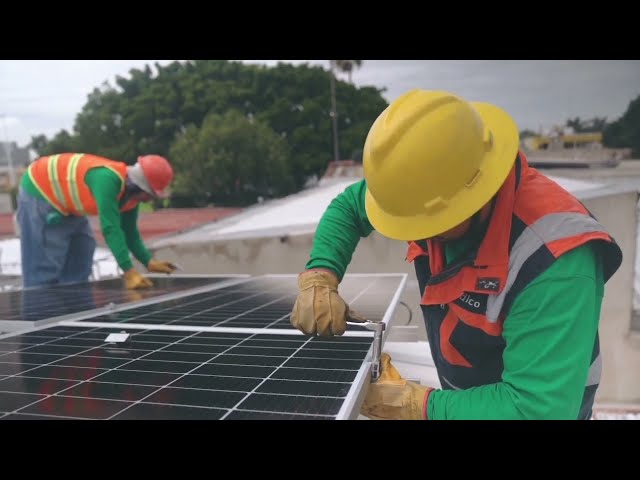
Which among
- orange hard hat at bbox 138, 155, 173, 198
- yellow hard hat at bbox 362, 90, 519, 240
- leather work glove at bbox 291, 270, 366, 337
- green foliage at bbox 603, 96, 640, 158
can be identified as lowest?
leather work glove at bbox 291, 270, 366, 337

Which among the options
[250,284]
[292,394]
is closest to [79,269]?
[250,284]

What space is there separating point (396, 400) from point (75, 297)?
10.3ft

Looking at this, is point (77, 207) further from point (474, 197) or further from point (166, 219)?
point (166, 219)

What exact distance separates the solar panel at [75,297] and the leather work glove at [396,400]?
86.8 inches

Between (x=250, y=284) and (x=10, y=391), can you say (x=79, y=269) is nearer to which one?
(x=250, y=284)

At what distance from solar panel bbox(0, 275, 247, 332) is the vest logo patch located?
2659mm

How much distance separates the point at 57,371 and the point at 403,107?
73.9 inches

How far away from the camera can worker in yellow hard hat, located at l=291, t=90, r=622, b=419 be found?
69.6 inches

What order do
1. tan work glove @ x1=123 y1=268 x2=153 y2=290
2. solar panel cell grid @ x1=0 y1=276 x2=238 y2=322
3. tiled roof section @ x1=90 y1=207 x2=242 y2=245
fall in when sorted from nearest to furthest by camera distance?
solar panel cell grid @ x1=0 y1=276 x2=238 y2=322 → tan work glove @ x1=123 y1=268 x2=153 y2=290 → tiled roof section @ x1=90 y1=207 x2=242 y2=245

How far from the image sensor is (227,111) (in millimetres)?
39906

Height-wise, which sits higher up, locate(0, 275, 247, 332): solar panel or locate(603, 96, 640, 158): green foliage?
locate(603, 96, 640, 158): green foliage

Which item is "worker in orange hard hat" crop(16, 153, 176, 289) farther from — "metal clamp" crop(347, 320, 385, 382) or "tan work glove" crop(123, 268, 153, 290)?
"metal clamp" crop(347, 320, 385, 382)

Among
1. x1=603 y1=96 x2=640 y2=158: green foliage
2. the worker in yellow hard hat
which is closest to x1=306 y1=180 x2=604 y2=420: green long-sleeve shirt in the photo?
the worker in yellow hard hat

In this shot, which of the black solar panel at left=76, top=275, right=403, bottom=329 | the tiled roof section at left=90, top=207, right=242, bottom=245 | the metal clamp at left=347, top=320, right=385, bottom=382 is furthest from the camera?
the tiled roof section at left=90, top=207, right=242, bottom=245
